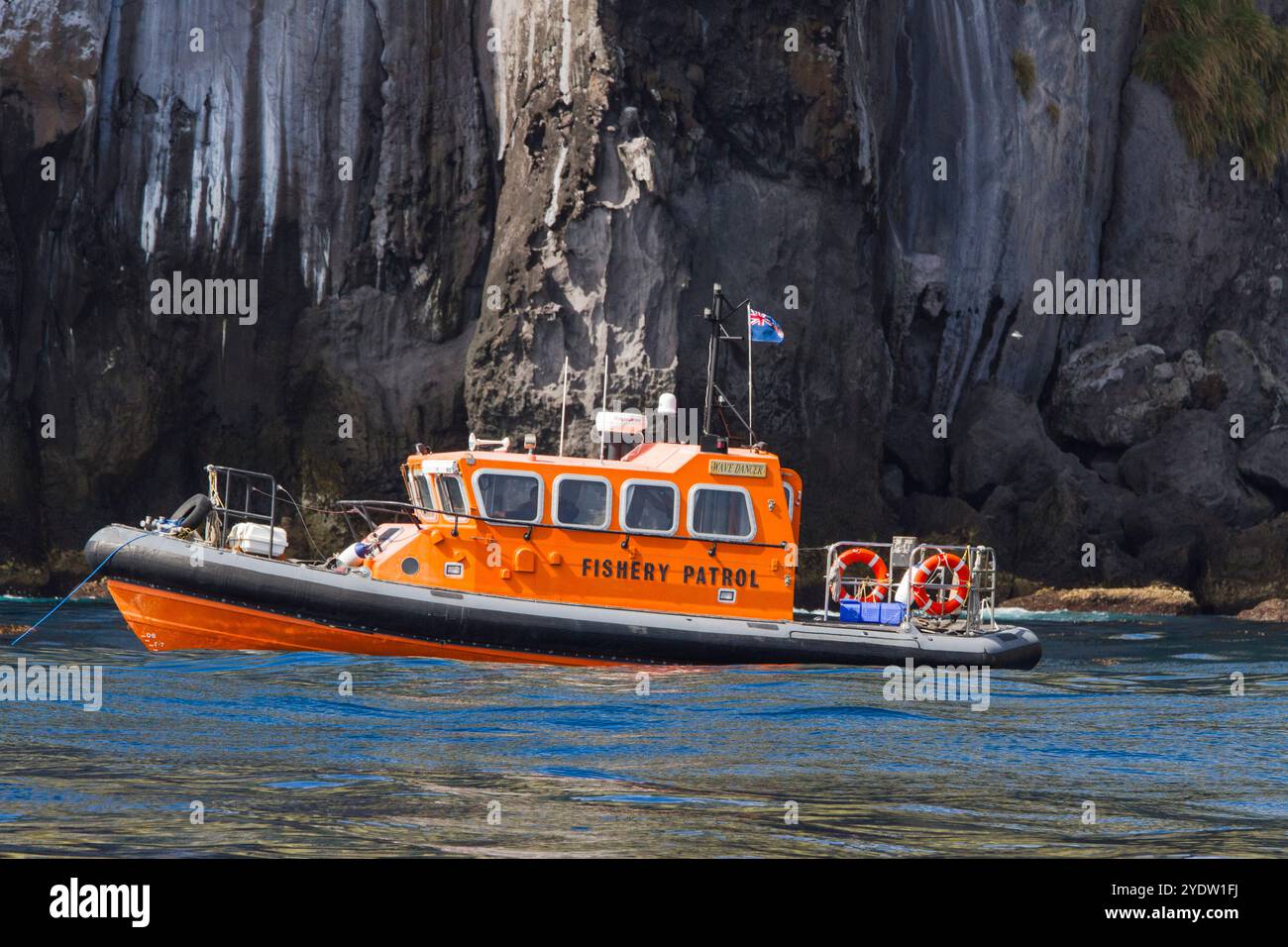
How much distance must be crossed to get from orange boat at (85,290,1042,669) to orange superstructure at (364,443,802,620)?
18 millimetres

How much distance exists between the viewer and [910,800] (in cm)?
976

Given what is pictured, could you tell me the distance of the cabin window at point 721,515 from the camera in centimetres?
1714

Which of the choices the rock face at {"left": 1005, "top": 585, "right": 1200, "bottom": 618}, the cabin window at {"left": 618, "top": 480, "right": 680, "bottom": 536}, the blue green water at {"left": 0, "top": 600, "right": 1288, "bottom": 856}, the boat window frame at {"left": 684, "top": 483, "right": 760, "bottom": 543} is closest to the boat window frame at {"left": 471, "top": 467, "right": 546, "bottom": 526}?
the cabin window at {"left": 618, "top": 480, "right": 680, "bottom": 536}

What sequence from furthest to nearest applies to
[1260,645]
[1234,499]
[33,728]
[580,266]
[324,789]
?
[1234,499] → [580,266] → [1260,645] → [33,728] → [324,789]

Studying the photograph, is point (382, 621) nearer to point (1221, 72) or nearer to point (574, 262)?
point (574, 262)

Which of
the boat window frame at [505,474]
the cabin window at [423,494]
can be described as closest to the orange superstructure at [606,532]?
the boat window frame at [505,474]

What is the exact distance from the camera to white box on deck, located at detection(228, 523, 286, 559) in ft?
56.7

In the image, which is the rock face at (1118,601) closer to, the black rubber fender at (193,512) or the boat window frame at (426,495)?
the boat window frame at (426,495)

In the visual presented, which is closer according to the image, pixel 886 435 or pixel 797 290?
pixel 797 290

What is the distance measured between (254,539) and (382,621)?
6.05 ft

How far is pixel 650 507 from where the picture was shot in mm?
17109

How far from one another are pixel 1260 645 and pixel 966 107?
49.6 ft

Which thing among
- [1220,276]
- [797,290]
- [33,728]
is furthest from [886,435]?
[33,728]

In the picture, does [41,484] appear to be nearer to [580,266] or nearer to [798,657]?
[580,266]
